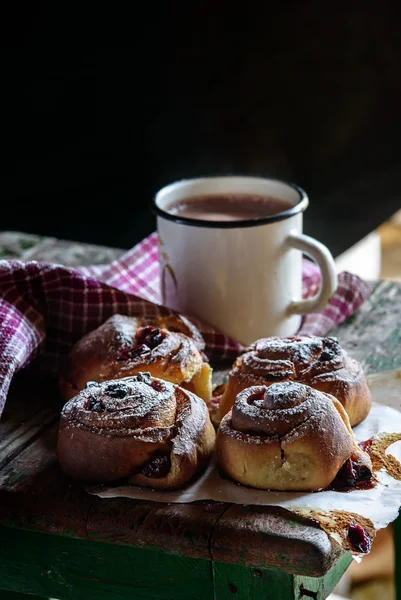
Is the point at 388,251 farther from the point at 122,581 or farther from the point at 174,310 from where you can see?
the point at 122,581

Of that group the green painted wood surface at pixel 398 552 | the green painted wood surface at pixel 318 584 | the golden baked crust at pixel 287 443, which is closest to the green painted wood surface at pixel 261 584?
the green painted wood surface at pixel 318 584

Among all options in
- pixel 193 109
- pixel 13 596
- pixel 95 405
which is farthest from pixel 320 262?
pixel 193 109

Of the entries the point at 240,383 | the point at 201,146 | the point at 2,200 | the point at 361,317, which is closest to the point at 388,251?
the point at 201,146

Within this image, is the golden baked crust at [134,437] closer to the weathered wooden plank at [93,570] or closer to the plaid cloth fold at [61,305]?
the weathered wooden plank at [93,570]

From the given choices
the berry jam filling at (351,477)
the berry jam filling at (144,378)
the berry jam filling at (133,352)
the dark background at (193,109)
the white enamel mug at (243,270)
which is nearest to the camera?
the berry jam filling at (351,477)

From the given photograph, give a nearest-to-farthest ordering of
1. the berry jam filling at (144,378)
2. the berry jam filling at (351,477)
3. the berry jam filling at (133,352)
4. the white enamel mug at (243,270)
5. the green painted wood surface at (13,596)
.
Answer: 1. the berry jam filling at (351,477)
2. the berry jam filling at (144,378)
3. the berry jam filling at (133,352)
4. the white enamel mug at (243,270)
5. the green painted wood surface at (13,596)

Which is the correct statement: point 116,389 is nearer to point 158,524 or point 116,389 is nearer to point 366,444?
point 158,524

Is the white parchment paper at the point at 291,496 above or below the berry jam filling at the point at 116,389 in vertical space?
below

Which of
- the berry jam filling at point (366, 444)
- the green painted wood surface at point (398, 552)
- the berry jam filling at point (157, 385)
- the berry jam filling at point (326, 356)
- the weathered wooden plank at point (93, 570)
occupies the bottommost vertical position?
the green painted wood surface at point (398, 552)
